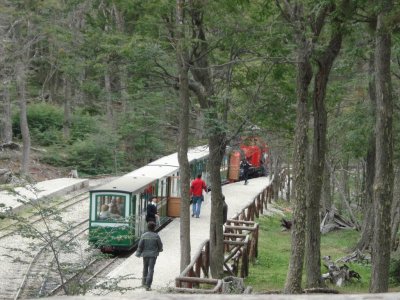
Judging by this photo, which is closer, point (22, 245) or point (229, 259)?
point (229, 259)

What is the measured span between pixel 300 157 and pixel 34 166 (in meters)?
30.7

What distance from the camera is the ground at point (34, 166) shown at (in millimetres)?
40188

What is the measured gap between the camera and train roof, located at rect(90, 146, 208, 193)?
73.3 feet

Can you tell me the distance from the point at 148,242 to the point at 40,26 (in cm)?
2541

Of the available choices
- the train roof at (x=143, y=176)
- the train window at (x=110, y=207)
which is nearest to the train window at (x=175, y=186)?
the train roof at (x=143, y=176)

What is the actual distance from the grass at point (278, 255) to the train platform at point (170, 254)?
1.72 meters

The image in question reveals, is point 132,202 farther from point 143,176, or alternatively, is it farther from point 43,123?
point 43,123

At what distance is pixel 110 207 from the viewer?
2219 cm

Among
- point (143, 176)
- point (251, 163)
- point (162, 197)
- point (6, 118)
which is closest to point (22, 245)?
point (143, 176)

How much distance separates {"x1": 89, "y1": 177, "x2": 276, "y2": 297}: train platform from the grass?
172 cm

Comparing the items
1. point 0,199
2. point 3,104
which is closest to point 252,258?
point 0,199

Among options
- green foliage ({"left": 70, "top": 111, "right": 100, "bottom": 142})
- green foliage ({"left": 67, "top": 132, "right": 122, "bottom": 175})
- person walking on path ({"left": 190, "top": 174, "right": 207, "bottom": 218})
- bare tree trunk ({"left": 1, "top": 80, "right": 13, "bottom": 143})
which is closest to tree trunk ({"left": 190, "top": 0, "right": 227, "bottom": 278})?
person walking on path ({"left": 190, "top": 174, "right": 207, "bottom": 218})

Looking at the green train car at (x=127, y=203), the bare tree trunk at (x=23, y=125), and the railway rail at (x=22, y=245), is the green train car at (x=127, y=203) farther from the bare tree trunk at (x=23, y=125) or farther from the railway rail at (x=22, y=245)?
the bare tree trunk at (x=23, y=125)

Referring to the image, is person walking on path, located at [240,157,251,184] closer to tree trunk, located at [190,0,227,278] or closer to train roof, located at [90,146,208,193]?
train roof, located at [90,146,208,193]
